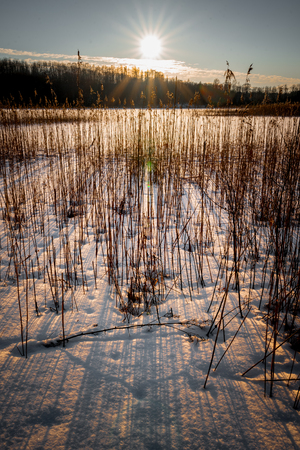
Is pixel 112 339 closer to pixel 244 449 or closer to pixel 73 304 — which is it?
pixel 73 304

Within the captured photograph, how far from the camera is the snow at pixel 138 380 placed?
802 mm

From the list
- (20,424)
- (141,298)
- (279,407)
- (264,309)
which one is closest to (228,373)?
(279,407)

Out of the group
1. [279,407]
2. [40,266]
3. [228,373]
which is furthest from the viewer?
[40,266]

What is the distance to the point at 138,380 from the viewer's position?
3.29ft

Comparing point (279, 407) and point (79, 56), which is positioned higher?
point (79, 56)

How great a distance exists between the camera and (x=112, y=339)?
122 cm

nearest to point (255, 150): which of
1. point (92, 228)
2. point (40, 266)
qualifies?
point (92, 228)

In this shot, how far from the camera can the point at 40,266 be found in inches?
73.2

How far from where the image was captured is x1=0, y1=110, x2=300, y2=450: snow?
802mm

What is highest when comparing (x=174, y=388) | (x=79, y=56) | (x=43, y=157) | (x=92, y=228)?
(x=79, y=56)

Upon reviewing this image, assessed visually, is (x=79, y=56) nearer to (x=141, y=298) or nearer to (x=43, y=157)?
(x=141, y=298)

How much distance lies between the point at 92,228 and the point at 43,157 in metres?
3.84

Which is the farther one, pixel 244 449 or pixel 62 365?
pixel 62 365

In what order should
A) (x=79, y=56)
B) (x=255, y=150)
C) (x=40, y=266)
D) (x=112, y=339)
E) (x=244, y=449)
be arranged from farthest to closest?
(x=255, y=150) < (x=79, y=56) < (x=40, y=266) < (x=112, y=339) < (x=244, y=449)
